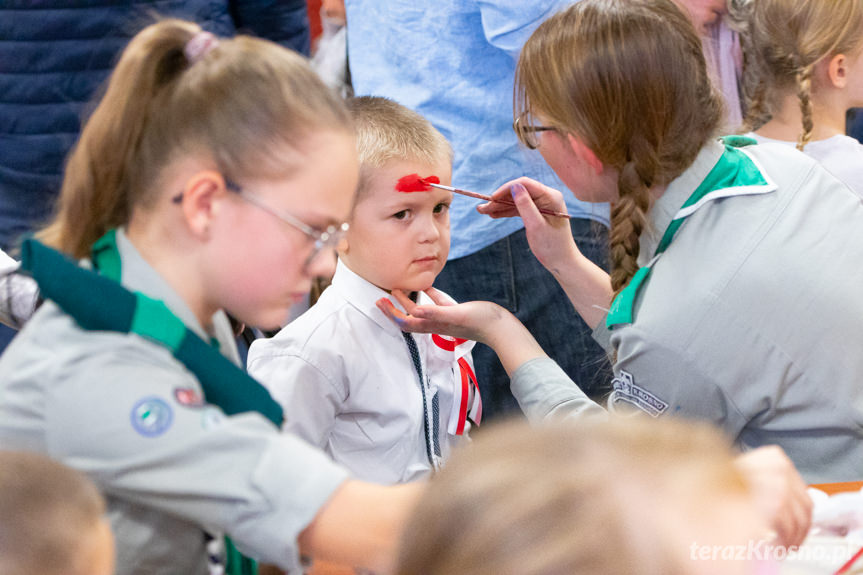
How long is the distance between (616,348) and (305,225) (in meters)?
0.67

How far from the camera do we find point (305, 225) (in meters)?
0.96

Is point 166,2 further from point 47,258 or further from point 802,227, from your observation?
point 802,227

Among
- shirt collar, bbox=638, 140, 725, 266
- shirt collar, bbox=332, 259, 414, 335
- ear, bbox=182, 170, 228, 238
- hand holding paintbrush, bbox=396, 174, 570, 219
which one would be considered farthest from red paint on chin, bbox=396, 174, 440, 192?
ear, bbox=182, 170, 228, 238

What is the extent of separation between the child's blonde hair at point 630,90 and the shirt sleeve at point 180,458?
2.60ft

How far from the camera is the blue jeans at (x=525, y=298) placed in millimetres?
1964

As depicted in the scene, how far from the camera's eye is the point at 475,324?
158cm

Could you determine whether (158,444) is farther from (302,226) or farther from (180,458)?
(302,226)

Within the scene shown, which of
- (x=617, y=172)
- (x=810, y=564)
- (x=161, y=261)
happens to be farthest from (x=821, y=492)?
(x=161, y=261)

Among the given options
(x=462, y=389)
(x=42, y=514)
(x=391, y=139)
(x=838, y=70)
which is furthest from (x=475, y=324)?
(x=838, y=70)

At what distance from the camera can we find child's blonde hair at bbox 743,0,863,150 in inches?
77.2

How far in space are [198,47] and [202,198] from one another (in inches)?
6.9

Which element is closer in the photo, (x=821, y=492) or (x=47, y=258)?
(x=47, y=258)

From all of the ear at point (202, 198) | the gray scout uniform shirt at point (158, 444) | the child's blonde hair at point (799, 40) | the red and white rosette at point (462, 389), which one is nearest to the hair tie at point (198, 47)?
the ear at point (202, 198)

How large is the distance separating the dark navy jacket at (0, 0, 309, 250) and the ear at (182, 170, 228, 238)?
1108 millimetres
